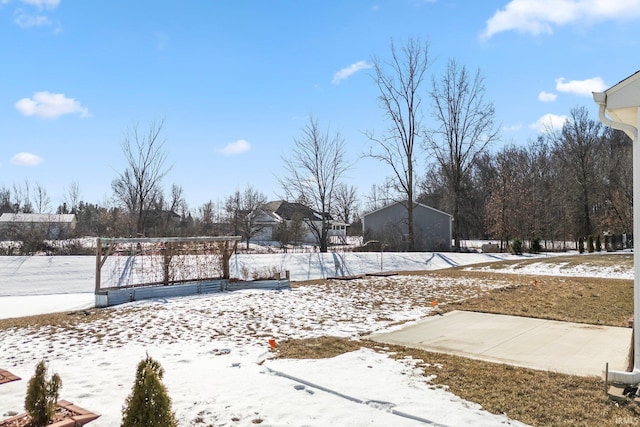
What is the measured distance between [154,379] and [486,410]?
2.85 metres

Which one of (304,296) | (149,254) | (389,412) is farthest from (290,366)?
(149,254)

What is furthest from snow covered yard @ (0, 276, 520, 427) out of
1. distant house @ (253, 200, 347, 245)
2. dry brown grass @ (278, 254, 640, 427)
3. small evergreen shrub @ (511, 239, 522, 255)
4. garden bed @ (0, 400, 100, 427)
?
distant house @ (253, 200, 347, 245)

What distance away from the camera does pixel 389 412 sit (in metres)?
3.89

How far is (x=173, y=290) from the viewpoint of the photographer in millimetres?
12445

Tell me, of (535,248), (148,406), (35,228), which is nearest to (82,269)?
(35,228)

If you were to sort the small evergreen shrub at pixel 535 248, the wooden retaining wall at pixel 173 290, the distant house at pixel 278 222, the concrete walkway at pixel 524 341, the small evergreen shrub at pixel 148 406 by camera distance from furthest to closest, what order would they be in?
the distant house at pixel 278 222
the small evergreen shrub at pixel 535 248
the wooden retaining wall at pixel 173 290
the concrete walkway at pixel 524 341
the small evergreen shrub at pixel 148 406

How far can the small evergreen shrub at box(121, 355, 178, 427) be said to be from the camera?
3094mm

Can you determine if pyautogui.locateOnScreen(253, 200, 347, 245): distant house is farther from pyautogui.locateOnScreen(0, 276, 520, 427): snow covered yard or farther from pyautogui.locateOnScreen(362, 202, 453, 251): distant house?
pyautogui.locateOnScreen(0, 276, 520, 427): snow covered yard

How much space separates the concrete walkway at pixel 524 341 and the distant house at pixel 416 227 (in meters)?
23.9

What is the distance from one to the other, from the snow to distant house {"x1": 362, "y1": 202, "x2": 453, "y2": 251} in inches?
767

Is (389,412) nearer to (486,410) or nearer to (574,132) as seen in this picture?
(486,410)

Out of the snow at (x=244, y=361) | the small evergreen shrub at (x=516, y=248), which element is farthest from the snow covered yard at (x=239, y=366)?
the small evergreen shrub at (x=516, y=248)

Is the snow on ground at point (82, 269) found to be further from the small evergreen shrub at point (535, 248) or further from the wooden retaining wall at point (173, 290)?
the small evergreen shrub at point (535, 248)

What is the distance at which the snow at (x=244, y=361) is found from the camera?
3953mm
